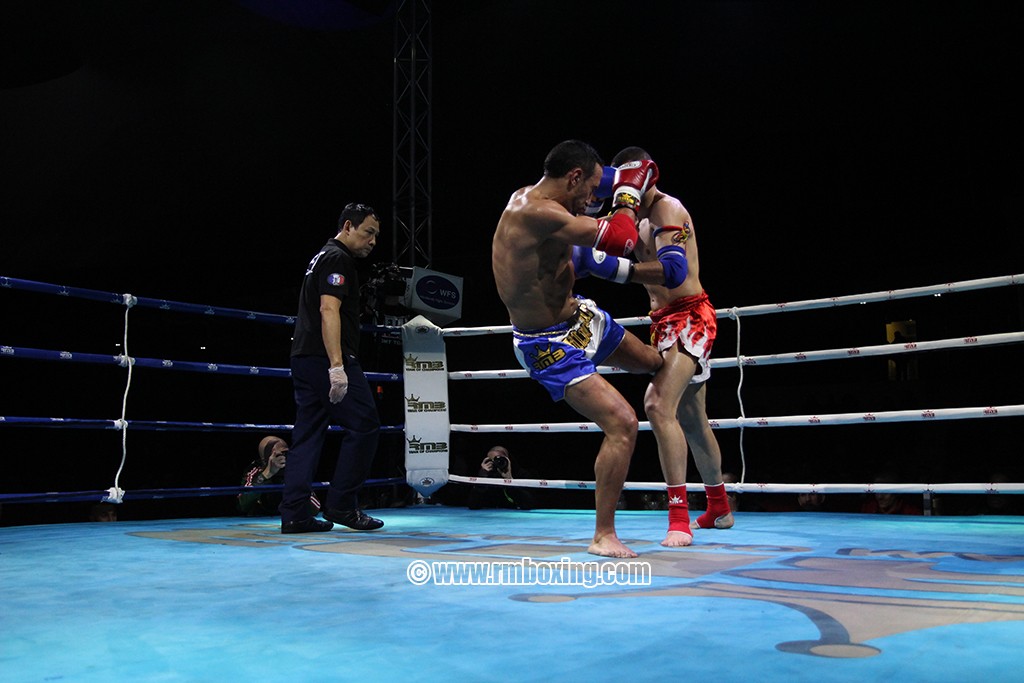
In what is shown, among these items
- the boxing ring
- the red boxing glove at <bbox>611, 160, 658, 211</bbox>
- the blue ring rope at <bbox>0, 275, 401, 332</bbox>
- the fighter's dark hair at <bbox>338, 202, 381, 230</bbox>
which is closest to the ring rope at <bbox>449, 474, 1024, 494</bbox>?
the boxing ring

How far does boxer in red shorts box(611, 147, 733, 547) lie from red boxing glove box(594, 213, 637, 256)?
1.02ft

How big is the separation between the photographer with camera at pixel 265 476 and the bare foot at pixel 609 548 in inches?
76.6

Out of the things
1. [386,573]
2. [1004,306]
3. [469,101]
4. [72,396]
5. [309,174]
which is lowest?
[386,573]

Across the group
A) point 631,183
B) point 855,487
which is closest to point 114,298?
point 631,183

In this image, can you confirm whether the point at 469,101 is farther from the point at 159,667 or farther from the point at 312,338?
the point at 159,667

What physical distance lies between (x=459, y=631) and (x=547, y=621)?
16 centimetres

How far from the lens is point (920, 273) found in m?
8.68

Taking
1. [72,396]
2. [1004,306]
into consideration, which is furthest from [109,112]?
[1004,306]

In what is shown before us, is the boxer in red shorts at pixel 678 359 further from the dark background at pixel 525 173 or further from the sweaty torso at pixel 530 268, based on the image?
the dark background at pixel 525 173

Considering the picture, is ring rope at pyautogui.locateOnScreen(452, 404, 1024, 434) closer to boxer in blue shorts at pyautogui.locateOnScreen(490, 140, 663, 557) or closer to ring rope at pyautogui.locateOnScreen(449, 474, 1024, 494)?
ring rope at pyautogui.locateOnScreen(449, 474, 1024, 494)

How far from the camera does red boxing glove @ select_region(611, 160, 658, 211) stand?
2.59 metres

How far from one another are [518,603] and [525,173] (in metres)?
8.26

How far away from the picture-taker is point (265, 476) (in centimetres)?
430

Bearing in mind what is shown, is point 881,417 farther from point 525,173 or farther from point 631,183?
point 525,173
